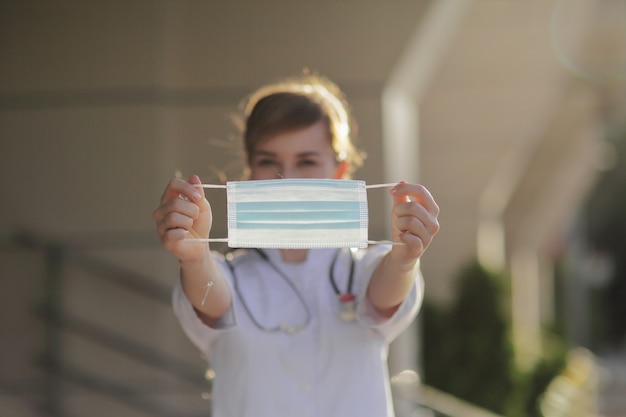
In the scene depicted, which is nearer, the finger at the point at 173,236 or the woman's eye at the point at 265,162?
the finger at the point at 173,236

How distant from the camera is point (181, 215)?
2.16 m

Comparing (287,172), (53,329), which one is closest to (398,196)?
(287,172)

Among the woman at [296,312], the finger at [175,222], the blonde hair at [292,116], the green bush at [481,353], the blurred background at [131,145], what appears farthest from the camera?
the green bush at [481,353]

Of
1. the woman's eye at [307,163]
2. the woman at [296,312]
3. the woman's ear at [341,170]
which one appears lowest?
the woman at [296,312]

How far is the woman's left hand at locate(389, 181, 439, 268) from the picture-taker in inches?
86.1

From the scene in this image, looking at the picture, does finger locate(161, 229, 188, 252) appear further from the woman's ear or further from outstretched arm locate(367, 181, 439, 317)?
the woman's ear

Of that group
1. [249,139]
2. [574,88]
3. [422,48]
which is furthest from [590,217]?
[249,139]

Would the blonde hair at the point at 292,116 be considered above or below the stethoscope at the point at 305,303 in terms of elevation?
above

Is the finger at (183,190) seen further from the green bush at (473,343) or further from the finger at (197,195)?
the green bush at (473,343)

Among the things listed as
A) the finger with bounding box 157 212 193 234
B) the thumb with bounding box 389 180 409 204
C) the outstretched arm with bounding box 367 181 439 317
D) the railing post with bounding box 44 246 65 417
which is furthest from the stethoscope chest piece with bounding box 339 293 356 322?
the railing post with bounding box 44 246 65 417

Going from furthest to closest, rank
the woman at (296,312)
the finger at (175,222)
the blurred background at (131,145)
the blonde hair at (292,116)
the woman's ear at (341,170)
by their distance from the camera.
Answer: the blurred background at (131,145) < the woman's ear at (341,170) < the blonde hair at (292,116) < the woman at (296,312) < the finger at (175,222)

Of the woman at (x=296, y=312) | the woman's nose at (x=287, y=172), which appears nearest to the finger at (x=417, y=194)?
the woman at (x=296, y=312)

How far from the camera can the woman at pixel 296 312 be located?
2.48 metres

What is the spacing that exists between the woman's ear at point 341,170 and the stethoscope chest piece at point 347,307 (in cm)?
33
